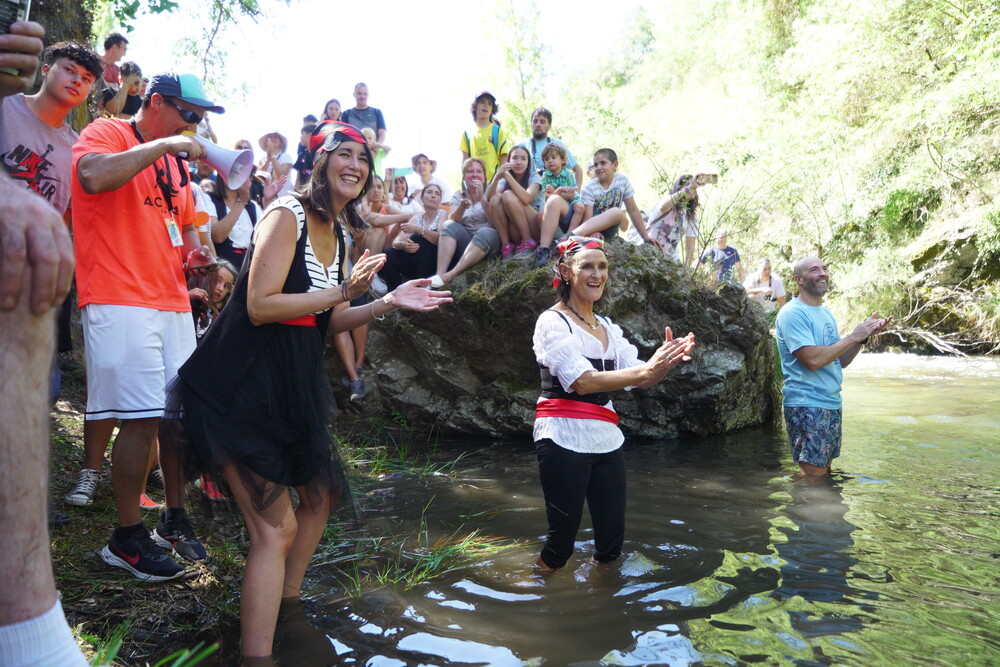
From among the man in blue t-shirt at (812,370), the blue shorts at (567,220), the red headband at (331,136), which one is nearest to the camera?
the red headband at (331,136)

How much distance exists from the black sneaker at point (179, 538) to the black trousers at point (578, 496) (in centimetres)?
194

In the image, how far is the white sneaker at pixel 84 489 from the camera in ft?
14.4

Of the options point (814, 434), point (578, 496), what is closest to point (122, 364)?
point (578, 496)

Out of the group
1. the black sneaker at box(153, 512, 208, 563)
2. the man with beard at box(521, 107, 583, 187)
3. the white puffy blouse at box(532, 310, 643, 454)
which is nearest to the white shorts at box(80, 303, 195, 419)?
the black sneaker at box(153, 512, 208, 563)

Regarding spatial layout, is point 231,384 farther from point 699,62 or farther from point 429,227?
point 699,62

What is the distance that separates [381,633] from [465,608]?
1.69ft

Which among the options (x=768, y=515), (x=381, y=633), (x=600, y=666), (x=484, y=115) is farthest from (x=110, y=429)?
(x=484, y=115)

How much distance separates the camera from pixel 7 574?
117 centimetres

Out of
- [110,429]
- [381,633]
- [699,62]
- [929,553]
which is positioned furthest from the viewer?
[699,62]

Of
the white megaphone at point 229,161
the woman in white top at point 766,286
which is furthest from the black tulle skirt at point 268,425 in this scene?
the woman in white top at point 766,286

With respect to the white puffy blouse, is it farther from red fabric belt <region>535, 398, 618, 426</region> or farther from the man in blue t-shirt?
the man in blue t-shirt

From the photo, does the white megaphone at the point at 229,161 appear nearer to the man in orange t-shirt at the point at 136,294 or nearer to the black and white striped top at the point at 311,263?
the man in orange t-shirt at the point at 136,294

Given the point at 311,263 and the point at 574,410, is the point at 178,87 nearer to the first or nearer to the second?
the point at 311,263

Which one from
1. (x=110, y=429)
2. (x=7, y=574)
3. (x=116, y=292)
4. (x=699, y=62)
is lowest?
(x=110, y=429)
